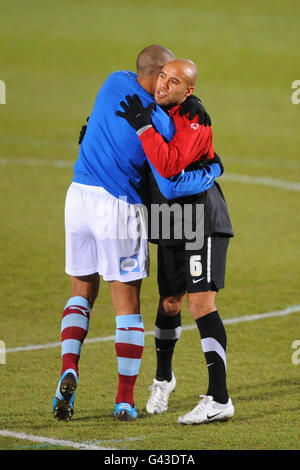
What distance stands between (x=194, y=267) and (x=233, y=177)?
999 centimetres

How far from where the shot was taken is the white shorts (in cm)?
611

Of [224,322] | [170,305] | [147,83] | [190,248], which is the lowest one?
[224,322]

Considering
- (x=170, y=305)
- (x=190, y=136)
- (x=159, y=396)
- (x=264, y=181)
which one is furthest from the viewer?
(x=264, y=181)

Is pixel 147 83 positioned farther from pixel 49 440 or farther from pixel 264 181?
pixel 264 181

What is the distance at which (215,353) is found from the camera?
6.05 m

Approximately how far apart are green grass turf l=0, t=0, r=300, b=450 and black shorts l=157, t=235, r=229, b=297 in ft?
2.81

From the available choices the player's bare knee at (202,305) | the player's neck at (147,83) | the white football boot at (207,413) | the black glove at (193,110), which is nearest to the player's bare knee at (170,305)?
the player's bare knee at (202,305)

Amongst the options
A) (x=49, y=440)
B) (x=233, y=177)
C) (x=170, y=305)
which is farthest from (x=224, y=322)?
(x=233, y=177)

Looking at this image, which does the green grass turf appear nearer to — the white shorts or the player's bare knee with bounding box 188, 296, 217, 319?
the player's bare knee with bounding box 188, 296, 217, 319

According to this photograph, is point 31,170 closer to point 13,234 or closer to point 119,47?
→ point 13,234

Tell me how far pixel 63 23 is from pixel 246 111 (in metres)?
12.0

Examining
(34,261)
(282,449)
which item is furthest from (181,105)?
(34,261)

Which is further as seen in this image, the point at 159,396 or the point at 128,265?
the point at 159,396

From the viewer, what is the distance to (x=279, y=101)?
23.3 meters
